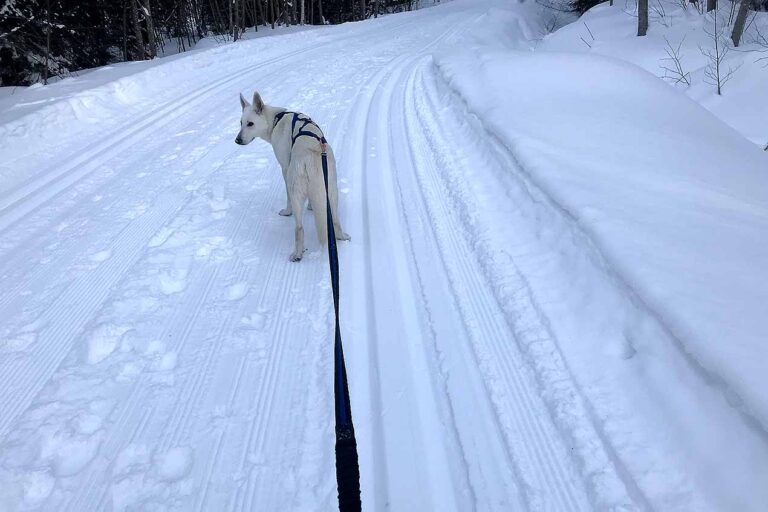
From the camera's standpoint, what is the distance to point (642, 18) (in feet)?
41.7

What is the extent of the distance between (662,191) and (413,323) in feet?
8.55

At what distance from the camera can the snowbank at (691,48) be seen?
8250 mm

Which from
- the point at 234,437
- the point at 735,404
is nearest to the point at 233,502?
the point at 234,437

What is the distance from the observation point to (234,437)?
219 cm

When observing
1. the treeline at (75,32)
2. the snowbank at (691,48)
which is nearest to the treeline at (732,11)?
the snowbank at (691,48)

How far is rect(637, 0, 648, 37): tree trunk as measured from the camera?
1235 cm

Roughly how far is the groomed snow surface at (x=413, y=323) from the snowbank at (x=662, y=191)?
0.07 ft

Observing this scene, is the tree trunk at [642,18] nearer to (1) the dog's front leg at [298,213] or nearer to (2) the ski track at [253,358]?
(2) the ski track at [253,358]

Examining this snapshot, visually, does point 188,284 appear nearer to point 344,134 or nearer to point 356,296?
point 356,296

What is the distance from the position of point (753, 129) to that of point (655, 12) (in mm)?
10435

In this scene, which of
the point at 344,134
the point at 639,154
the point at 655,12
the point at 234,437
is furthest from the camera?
the point at 655,12

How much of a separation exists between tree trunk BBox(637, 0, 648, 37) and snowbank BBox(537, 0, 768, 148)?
24 centimetres

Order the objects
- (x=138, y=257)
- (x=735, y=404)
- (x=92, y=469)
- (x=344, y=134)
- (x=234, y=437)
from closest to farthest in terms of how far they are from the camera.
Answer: (x=735, y=404) → (x=92, y=469) → (x=234, y=437) → (x=138, y=257) → (x=344, y=134)

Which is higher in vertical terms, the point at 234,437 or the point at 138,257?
the point at 138,257
